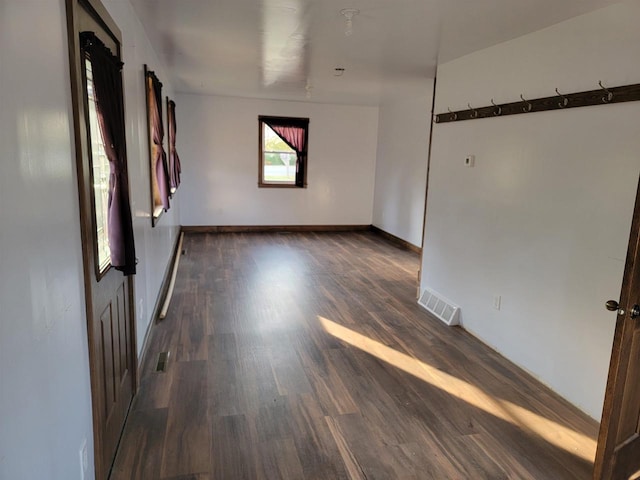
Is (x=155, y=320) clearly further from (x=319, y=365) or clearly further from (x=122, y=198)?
(x=122, y=198)

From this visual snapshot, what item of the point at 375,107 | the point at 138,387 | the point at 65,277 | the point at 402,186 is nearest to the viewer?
the point at 65,277

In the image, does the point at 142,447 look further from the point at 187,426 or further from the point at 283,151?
the point at 283,151

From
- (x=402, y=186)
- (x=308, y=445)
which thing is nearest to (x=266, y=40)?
(x=308, y=445)

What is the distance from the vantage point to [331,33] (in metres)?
3.35

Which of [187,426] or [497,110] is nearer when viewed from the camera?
[187,426]

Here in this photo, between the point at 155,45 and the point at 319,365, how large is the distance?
3118 mm

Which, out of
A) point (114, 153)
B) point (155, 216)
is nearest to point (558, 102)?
point (114, 153)

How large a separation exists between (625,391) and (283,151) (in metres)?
7.05

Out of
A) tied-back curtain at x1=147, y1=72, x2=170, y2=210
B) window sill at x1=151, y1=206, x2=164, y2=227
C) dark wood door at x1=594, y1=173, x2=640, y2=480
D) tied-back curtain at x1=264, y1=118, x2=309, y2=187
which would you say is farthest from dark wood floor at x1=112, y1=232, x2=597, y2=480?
tied-back curtain at x1=264, y1=118, x2=309, y2=187

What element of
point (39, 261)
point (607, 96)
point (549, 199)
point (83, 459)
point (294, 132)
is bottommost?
point (83, 459)

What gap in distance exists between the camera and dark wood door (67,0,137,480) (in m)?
1.57

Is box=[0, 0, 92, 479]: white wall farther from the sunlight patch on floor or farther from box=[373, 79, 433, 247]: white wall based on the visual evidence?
box=[373, 79, 433, 247]: white wall

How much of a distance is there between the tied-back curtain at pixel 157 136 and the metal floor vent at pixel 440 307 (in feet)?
9.44

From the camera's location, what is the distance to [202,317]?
4.00 metres
